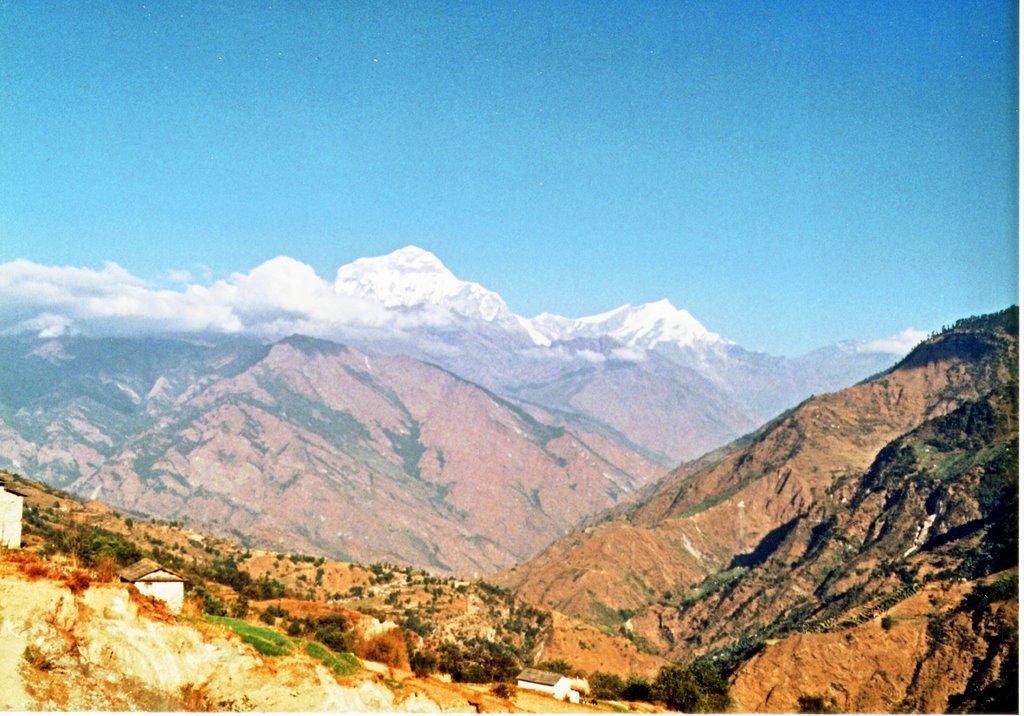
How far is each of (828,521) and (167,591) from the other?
95.3m

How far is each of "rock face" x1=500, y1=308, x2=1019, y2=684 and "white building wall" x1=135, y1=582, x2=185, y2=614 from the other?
4537 centimetres

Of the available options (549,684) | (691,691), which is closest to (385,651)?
(549,684)

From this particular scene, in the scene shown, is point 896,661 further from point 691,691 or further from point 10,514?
point 10,514

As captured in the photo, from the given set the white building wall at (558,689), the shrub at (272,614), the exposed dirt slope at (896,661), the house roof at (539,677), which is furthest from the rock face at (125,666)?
the exposed dirt slope at (896,661)

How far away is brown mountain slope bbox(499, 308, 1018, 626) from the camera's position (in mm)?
110688

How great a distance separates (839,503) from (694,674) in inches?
2894

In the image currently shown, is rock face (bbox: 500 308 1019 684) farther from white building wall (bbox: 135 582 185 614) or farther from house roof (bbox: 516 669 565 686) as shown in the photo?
white building wall (bbox: 135 582 185 614)

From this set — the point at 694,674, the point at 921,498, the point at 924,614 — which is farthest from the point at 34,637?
the point at 921,498

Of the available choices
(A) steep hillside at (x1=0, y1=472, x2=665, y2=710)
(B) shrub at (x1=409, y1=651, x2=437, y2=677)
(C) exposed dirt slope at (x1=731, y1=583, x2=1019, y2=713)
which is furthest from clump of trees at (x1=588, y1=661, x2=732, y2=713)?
(B) shrub at (x1=409, y1=651, x2=437, y2=677)

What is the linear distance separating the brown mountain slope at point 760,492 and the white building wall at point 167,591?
3080 inches

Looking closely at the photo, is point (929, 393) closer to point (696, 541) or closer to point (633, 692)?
point (696, 541)

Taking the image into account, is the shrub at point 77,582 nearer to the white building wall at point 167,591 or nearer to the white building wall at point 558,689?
the white building wall at point 167,591

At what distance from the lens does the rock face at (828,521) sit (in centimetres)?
7462

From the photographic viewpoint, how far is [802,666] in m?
51.2
